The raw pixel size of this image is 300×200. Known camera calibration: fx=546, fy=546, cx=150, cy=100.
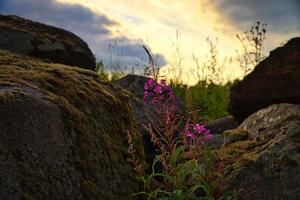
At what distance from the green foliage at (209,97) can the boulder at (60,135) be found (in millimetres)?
6744

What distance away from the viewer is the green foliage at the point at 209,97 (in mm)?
11586

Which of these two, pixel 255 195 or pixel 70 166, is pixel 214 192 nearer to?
pixel 255 195

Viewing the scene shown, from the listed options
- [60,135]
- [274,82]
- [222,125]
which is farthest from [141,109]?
[60,135]

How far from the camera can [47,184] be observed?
3.31 m

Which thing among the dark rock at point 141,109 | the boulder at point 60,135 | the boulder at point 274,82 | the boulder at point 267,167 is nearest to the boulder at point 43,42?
the dark rock at point 141,109

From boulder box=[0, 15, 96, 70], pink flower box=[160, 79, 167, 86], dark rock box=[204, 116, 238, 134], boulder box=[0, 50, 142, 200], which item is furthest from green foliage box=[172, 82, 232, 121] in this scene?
pink flower box=[160, 79, 167, 86]

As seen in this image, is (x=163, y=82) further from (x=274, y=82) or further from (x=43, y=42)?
(x=274, y=82)

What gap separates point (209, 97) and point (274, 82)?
4740 millimetres

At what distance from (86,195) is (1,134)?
0.77 metres

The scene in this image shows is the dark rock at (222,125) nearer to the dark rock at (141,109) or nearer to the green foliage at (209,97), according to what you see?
the dark rock at (141,109)

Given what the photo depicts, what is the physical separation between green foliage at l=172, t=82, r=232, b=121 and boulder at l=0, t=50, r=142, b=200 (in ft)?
22.1

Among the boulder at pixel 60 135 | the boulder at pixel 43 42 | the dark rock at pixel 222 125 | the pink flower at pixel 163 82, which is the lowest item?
the dark rock at pixel 222 125

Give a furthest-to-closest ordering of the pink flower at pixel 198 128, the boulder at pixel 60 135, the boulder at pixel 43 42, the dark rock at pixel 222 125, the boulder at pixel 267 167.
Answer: the dark rock at pixel 222 125 < the boulder at pixel 43 42 < the boulder at pixel 267 167 < the pink flower at pixel 198 128 < the boulder at pixel 60 135

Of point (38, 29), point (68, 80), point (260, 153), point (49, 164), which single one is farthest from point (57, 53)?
point (49, 164)
